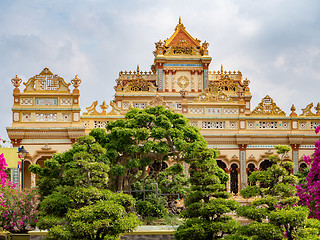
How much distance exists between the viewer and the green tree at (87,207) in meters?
17.0

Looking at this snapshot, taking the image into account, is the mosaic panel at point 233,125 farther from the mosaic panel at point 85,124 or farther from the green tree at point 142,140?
the green tree at point 142,140

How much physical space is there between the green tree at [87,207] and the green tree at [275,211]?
3.87m

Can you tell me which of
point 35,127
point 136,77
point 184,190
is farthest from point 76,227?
point 136,77

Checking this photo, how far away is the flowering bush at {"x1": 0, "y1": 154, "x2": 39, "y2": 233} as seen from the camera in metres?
23.0

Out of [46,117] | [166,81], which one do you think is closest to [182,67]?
[166,81]

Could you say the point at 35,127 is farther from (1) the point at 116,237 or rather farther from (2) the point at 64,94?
(1) the point at 116,237

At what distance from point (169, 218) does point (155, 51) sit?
66.3 ft

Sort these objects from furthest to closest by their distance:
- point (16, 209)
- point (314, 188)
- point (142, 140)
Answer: point (16, 209) < point (142, 140) < point (314, 188)

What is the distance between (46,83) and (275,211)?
18.5 metres

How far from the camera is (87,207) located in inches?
679

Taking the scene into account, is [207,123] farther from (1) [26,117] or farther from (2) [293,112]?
(1) [26,117]

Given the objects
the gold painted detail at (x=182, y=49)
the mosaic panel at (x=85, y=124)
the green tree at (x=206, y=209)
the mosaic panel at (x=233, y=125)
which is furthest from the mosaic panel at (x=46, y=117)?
the green tree at (x=206, y=209)

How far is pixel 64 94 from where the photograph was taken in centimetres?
3088

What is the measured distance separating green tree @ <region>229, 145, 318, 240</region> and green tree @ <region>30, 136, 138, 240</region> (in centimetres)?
387
